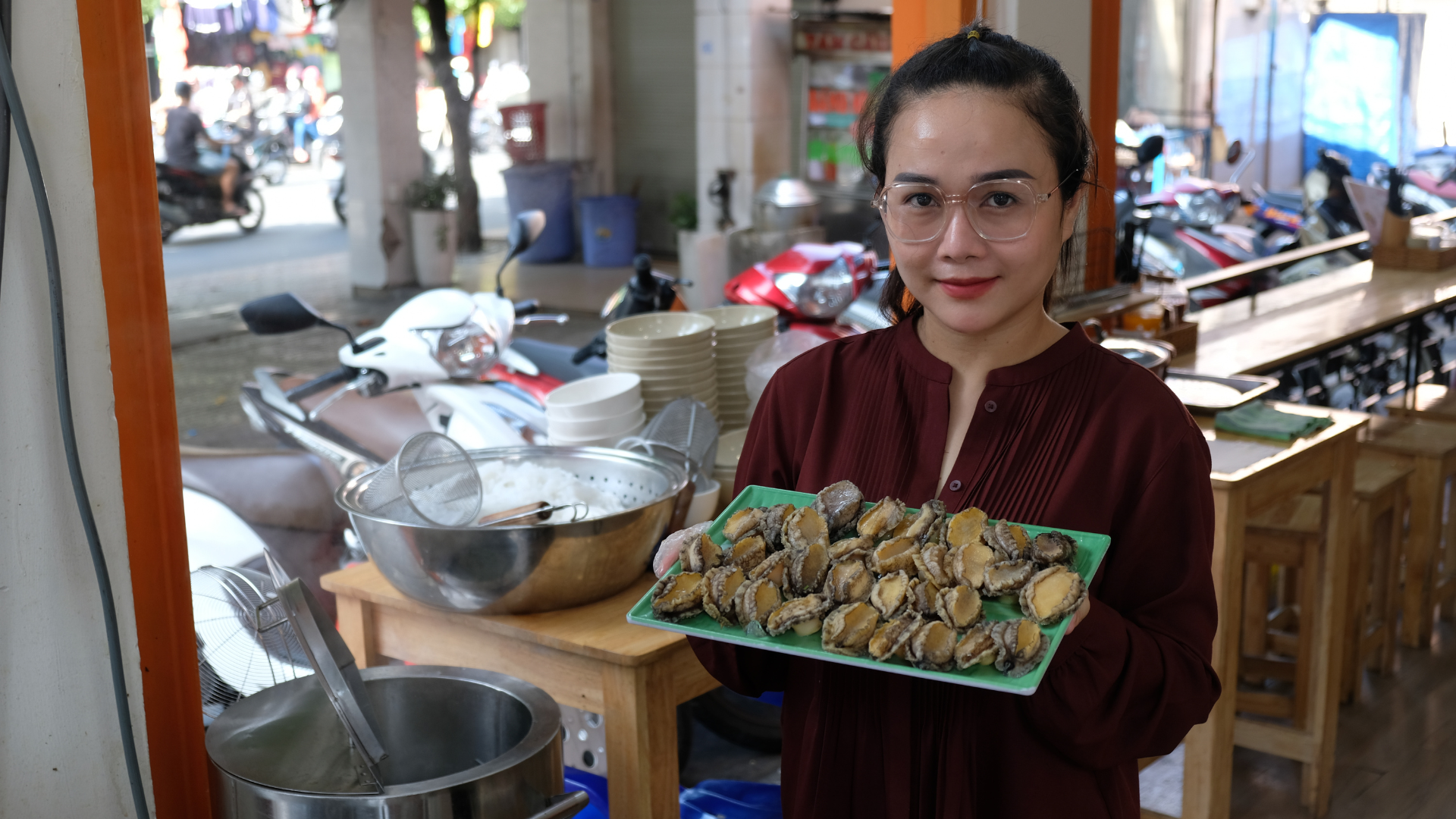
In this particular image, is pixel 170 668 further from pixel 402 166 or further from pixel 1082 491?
pixel 402 166

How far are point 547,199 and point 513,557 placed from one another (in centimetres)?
1001

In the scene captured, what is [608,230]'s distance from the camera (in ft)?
37.2

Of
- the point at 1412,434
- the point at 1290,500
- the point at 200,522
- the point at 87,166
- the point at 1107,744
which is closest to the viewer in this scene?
the point at 1107,744

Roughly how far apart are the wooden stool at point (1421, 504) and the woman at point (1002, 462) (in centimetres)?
303

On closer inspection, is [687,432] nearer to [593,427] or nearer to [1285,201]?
[593,427]

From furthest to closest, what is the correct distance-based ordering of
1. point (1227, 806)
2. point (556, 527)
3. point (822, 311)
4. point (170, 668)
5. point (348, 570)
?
point (822, 311), point (1227, 806), point (348, 570), point (556, 527), point (170, 668)

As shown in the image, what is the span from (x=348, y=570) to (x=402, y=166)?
8141mm

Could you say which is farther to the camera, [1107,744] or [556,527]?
[556,527]

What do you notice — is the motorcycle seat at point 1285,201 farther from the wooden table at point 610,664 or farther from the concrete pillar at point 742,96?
the wooden table at point 610,664

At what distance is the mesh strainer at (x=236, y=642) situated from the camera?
1921mm

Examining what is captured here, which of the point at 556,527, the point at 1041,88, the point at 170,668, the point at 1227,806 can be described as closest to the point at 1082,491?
the point at 1041,88

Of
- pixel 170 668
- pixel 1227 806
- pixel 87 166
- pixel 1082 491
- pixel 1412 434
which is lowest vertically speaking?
pixel 1227 806

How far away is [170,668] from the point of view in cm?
154

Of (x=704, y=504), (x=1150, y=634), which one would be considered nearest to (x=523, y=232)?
(x=704, y=504)
